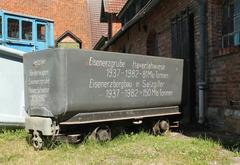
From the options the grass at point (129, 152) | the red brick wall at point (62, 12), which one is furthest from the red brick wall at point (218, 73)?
the red brick wall at point (62, 12)

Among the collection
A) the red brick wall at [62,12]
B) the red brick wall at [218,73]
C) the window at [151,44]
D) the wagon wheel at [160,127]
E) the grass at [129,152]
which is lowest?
the grass at [129,152]

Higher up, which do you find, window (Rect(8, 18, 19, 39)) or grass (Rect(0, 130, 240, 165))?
window (Rect(8, 18, 19, 39))

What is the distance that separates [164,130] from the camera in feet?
29.5

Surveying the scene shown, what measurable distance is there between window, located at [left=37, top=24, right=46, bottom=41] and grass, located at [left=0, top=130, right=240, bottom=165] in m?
5.80

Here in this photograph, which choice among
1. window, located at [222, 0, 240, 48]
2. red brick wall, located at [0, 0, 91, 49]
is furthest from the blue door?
red brick wall, located at [0, 0, 91, 49]

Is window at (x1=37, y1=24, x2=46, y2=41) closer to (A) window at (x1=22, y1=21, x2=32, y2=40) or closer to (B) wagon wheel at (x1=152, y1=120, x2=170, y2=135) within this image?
(A) window at (x1=22, y1=21, x2=32, y2=40)

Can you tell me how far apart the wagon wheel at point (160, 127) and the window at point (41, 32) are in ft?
19.3

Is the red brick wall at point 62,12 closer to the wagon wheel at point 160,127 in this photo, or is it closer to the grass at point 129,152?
the wagon wheel at point 160,127

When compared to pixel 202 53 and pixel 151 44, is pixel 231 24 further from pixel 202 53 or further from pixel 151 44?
pixel 151 44

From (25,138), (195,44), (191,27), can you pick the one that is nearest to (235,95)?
(195,44)

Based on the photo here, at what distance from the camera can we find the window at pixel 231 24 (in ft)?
28.8

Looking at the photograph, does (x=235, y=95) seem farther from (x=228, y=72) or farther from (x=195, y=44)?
(x=195, y=44)

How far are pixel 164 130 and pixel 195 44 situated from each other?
2390mm

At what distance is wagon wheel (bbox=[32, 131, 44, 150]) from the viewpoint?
762 cm
